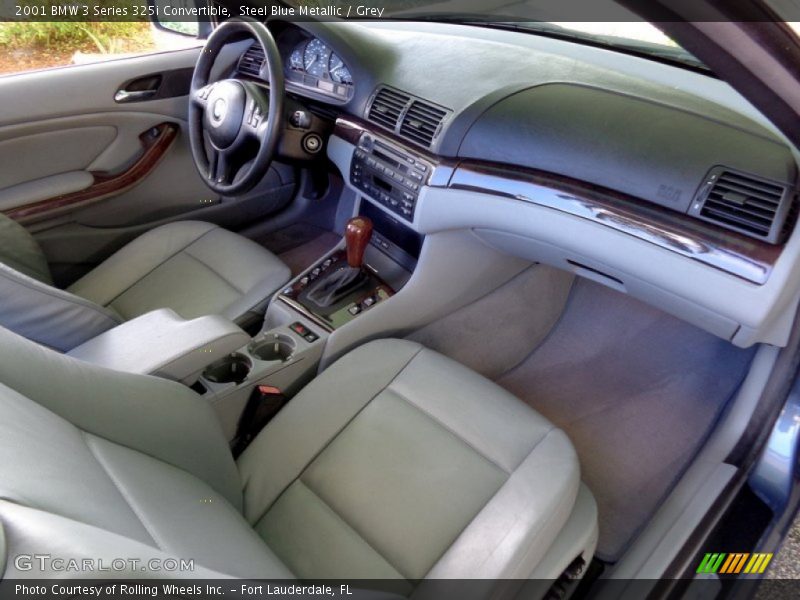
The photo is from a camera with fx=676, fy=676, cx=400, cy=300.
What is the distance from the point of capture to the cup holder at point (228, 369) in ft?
4.54

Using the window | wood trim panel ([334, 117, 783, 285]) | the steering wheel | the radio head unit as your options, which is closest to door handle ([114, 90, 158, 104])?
the window

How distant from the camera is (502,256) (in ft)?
5.67

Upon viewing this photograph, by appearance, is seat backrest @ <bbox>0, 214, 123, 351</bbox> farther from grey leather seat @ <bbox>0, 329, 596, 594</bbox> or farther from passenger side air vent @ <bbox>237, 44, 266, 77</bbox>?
passenger side air vent @ <bbox>237, 44, 266, 77</bbox>

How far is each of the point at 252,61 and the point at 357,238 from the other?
2.15 feet

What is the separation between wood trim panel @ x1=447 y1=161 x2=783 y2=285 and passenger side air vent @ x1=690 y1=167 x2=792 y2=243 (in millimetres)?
17

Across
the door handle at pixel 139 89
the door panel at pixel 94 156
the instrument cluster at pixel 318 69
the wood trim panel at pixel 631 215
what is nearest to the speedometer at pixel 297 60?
the instrument cluster at pixel 318 69

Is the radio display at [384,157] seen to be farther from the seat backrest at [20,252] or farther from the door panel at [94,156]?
the seat backrest at [20,252]

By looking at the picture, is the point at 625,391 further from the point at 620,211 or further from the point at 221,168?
the point at 221,168

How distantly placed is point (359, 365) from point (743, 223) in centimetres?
75

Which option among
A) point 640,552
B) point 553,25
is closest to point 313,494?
point 640,552

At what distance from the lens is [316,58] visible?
1.79 metres

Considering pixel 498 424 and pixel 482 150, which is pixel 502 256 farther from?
pixel 498 424

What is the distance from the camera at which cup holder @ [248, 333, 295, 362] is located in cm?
147

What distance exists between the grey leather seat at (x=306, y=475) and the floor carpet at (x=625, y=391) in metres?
0.42
